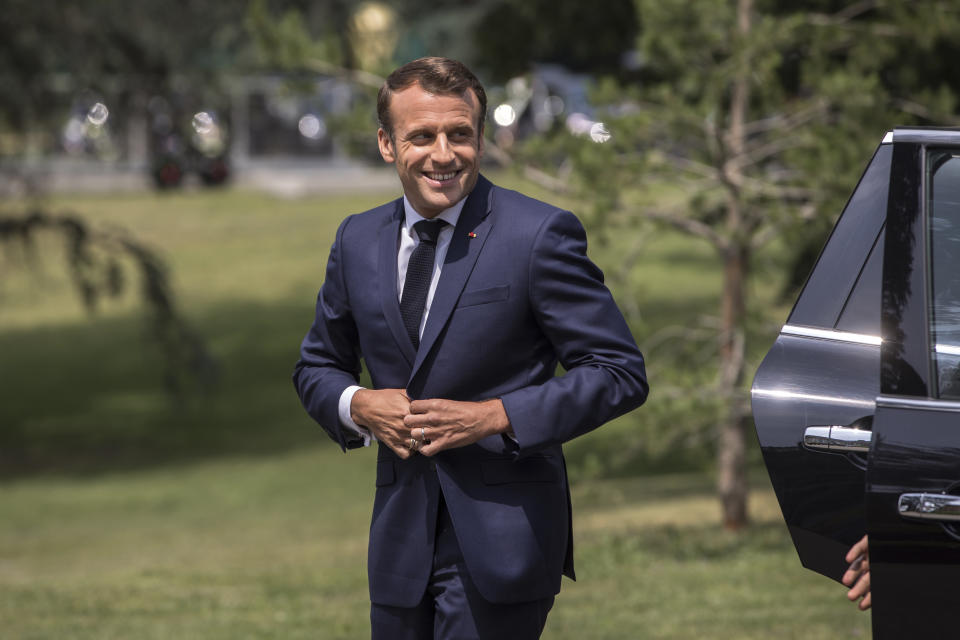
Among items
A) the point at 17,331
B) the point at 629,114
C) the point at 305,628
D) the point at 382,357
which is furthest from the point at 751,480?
the point at 17,331

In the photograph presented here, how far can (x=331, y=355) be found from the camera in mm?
3412

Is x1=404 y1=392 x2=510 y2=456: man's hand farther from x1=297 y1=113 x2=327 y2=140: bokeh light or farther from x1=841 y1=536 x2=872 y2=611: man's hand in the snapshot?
x1=297 y1=113 x2=327 y2=140: bokeh light

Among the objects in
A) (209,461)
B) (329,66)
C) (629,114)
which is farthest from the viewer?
(209,461)

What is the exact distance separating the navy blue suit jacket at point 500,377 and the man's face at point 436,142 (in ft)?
0.27

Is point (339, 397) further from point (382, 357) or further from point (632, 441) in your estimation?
point (632, 441)

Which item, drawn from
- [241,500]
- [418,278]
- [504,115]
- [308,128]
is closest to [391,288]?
[418,278]

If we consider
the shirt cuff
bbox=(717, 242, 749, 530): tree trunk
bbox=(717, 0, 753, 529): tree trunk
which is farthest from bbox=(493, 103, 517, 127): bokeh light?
the shirt cuff

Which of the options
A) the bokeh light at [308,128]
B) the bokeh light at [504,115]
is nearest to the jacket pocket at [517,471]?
the bokeh light at [504,115]

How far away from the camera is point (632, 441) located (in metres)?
9.23

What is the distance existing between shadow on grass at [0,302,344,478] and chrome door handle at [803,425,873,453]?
13576mm

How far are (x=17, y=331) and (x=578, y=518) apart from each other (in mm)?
19442

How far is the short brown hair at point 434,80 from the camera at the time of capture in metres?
3.14

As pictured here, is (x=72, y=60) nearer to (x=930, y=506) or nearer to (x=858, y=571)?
(x=858, y=571)

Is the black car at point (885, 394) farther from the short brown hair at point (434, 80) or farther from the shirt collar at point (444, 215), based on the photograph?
the short brown hair at point (434, 80)
